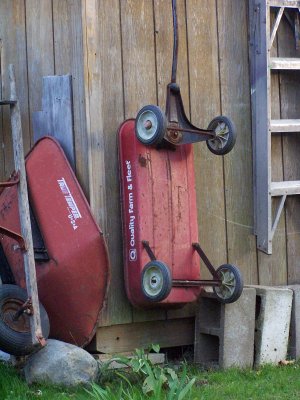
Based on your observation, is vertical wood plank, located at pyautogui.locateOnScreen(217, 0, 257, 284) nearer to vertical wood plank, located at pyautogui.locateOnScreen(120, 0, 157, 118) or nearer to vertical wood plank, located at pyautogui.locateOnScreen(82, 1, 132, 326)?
vertical wood plank, located at pyautogui.locateOnScreen(120, 0, 157, 118)

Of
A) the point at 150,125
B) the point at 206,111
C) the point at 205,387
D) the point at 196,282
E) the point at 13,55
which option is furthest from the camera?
the point at 13,55

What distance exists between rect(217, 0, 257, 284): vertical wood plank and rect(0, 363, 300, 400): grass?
1.04 m

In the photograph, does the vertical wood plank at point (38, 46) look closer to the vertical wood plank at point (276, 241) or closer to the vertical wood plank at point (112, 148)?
the vertical wood plank at point (112, 148)

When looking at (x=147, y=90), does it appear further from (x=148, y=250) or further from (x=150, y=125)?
(x=148, y=250)

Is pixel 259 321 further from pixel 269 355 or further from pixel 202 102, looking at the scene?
pixel 202 102

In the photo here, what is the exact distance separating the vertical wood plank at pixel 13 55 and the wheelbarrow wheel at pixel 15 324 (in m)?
1.48

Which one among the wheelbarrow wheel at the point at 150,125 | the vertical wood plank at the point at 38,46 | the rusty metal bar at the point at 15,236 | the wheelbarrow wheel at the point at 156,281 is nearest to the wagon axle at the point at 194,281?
the wheelbarrow wheel at the point at 156,281

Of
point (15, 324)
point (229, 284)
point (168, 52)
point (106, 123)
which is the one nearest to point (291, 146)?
point (168, 52)

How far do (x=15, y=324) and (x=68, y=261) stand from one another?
0.59 m

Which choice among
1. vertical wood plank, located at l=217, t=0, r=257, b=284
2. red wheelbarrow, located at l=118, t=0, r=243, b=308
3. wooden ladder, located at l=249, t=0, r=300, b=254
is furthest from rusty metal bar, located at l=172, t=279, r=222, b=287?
wooden ladder, located at l=249, t=0, r=300, b=254

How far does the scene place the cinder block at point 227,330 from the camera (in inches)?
252

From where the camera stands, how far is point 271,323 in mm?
6637

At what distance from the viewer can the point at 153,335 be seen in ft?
21.8

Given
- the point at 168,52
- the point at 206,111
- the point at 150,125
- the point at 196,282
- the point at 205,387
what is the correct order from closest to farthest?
the point at 205,387 → the point at 150,125 → the point at 196,282 → the point at 168,52 → the point at 206,111
